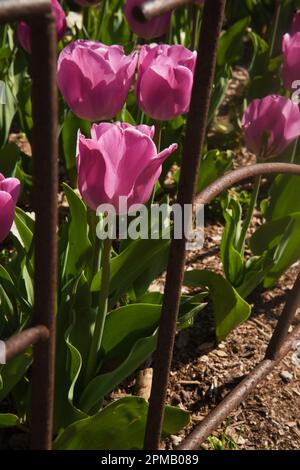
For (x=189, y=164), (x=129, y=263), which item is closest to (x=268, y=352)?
Result: (x=129, y=263)

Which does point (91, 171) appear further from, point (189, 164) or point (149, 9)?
point (149, 9)

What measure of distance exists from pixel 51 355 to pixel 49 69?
33cm

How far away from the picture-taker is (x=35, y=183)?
683 millimetres

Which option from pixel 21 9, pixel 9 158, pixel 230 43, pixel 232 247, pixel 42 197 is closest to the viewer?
pixel 21 9

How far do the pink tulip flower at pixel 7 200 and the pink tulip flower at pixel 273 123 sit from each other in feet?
2.32

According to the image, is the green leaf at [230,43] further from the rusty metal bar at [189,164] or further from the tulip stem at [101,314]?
the rusty metal bar at [189,164]

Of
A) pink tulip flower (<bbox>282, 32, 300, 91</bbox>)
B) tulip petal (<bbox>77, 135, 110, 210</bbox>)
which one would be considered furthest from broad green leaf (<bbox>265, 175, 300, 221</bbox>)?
tulip petal (<bbox>77, 135, 110, 210</bbox>)

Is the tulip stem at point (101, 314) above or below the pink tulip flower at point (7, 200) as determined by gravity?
below

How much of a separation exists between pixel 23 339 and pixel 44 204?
144mm

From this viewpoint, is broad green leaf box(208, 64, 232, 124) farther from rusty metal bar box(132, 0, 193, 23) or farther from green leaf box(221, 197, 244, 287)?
rusty metal bar box(132, 0, 193, 23)

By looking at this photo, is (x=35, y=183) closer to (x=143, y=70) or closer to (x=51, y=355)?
(x=51, y=355)

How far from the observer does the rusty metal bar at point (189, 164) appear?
0.75 m

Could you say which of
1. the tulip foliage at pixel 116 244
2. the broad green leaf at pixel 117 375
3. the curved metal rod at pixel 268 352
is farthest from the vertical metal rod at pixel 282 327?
the broad green leaf at pixel 117 375

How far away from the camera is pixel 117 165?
108 cm
